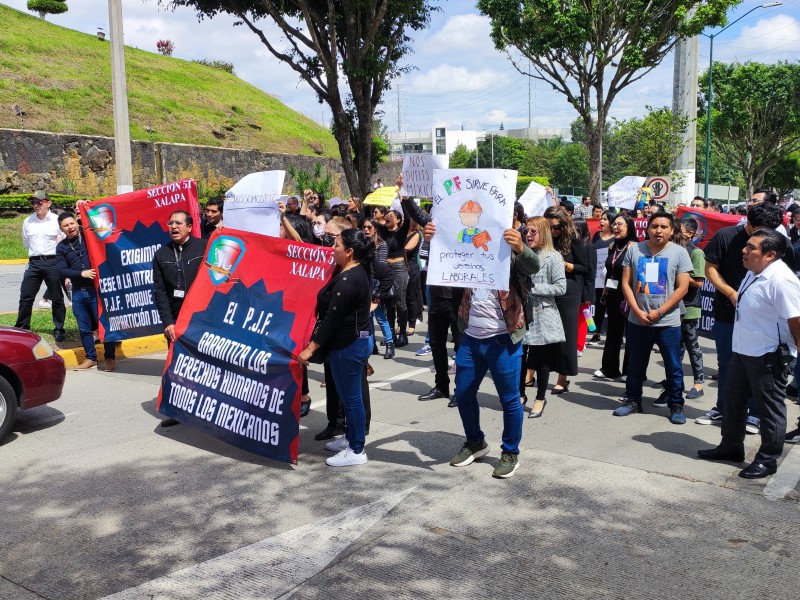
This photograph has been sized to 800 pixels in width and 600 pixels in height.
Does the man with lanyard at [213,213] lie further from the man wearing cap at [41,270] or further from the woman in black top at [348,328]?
the woman in black top at [348,328]

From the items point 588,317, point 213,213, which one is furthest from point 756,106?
point 213,213

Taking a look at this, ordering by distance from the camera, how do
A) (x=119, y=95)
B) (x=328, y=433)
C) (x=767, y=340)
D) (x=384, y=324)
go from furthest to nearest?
(x=119, y=95), (x=384, y=324), (x=328, y=433), (x=767, y=340)

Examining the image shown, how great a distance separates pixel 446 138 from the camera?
14350 centimetres

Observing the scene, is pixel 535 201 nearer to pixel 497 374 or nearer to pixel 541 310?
pixel 541 310

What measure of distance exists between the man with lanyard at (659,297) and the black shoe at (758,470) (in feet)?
4.48

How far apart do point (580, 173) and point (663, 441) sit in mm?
87456

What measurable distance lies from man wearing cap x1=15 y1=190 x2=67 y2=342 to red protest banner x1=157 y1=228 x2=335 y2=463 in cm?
421

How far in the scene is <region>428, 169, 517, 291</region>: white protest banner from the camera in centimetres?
504

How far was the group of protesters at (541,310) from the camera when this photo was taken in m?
5.39

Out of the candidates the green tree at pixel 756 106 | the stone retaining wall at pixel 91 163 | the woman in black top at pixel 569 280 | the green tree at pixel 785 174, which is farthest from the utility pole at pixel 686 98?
the green tree at pixel 785 174

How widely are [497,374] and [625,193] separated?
14.1 meters

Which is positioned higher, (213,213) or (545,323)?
(213,213)

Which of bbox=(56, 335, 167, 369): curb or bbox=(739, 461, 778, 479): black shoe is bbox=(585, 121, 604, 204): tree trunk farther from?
bbox=(739, 461, 778, 479): black shoe

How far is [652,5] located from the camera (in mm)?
20906
